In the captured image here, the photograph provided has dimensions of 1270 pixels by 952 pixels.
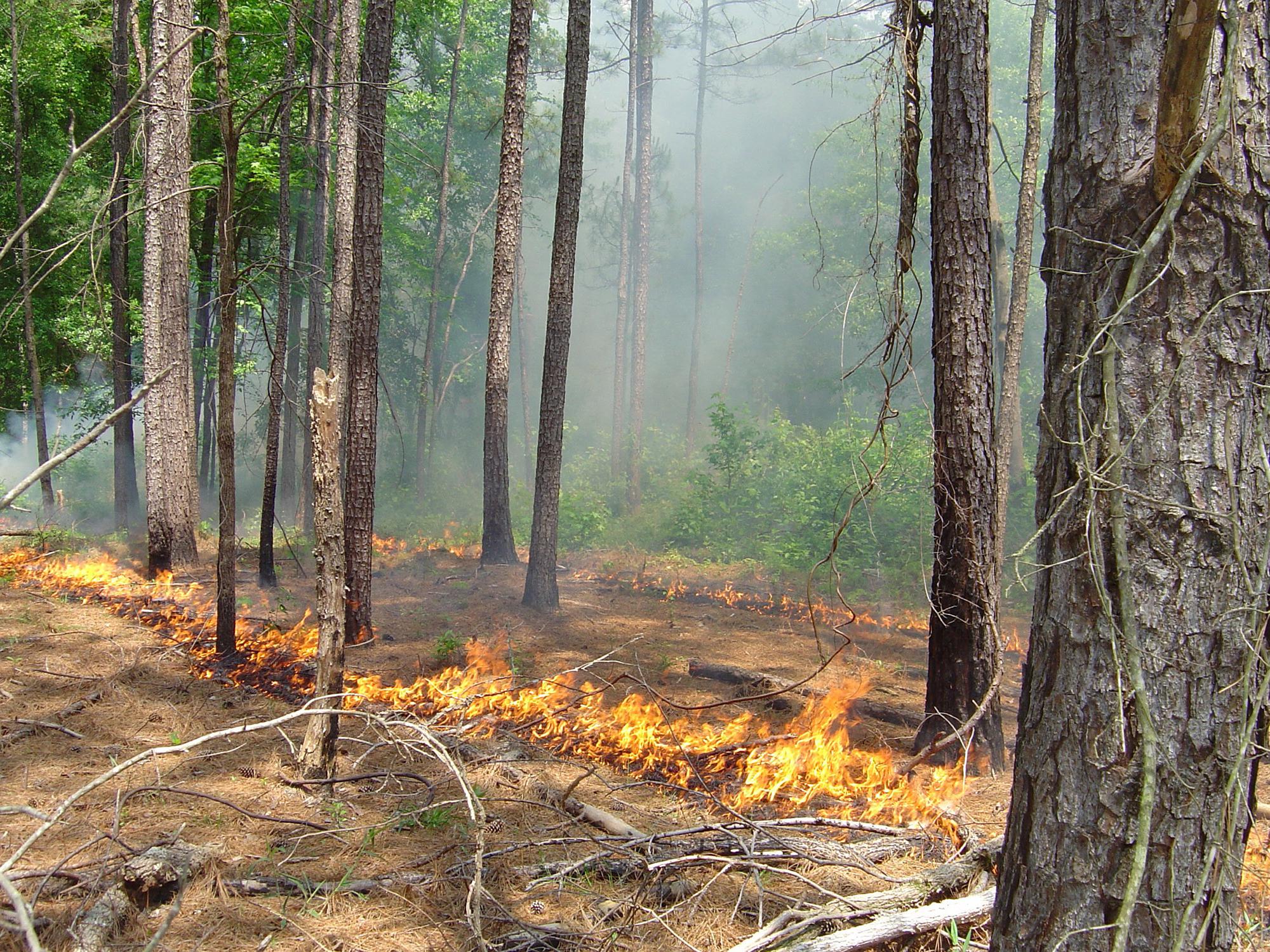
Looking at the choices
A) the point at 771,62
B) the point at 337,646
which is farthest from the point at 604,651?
the point at 771,62

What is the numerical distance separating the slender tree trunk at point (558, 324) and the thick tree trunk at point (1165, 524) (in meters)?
8.64

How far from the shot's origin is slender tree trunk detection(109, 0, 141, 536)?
48.0 ft

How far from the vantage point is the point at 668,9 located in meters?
49.8

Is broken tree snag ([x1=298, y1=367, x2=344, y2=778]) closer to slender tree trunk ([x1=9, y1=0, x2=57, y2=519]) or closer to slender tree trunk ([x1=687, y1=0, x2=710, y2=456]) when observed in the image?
slender tree trunk ([x1=9, y1=0, x2=57, y2=519])

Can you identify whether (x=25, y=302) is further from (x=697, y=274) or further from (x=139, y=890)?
(x=697, y=274)

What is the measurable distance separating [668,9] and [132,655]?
52.5 metres

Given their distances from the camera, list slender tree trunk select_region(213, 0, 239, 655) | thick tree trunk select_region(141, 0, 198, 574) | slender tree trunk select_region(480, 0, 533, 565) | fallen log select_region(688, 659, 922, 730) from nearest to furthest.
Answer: slender tree trunk select_region(213, 0, 239, 655)
fallen log select_region(688, 659, 922, 730)
slender tree trunk select_region(480, 0, 533, 565)
thick tree trunk select_region(141, 0, 198, 574)

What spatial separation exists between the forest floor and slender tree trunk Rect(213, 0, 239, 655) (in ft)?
2.36

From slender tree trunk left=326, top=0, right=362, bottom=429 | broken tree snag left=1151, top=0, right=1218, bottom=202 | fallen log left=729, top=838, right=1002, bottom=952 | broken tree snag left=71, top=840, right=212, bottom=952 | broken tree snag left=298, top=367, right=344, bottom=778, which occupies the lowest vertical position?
broken tree snag left=71, top=840, right=212, bottom=952

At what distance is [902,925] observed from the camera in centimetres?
313

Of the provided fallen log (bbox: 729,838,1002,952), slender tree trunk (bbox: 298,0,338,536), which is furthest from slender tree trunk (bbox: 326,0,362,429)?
fallen log (bbox: 729,838,1002,952)

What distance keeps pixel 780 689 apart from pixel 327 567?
4.41 m

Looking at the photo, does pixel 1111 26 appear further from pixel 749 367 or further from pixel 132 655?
pixel 749 367

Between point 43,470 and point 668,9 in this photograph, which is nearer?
point 43,470
